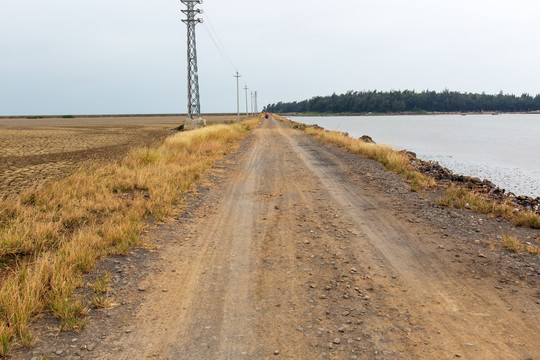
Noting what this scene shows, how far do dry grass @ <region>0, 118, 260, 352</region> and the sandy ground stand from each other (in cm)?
33

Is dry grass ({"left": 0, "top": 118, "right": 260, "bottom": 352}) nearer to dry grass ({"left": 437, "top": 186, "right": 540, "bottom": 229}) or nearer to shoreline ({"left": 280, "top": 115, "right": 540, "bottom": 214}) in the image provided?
dry grass ({"left": 437, "top": 186, "right": 540, "bottom": 229})

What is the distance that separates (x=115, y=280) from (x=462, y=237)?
5426 mm

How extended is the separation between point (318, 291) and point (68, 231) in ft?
14.6

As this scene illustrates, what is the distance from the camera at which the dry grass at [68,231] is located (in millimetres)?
3407

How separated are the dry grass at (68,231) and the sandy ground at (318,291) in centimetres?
33

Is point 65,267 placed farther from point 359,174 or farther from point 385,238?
point 359,174

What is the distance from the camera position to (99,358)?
2.87m

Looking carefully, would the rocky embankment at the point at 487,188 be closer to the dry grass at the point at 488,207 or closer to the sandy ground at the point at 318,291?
the dry grass at the point at 488,207

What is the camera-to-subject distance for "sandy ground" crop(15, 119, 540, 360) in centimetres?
303

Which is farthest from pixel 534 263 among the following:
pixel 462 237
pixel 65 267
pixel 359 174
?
pixel 359 174

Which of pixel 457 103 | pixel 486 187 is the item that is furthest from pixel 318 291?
pixel 457 103

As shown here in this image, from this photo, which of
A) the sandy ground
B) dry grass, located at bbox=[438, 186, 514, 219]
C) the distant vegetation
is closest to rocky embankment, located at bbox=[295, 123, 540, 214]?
Result: dry grass, located at bbox=[438, 186, 514, 219]

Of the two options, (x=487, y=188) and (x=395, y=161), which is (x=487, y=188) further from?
(x=395, y=161)

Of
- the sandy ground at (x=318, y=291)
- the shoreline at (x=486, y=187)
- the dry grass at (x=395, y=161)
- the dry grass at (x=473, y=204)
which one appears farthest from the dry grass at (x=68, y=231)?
the shoreline at (x=486, y=187)
